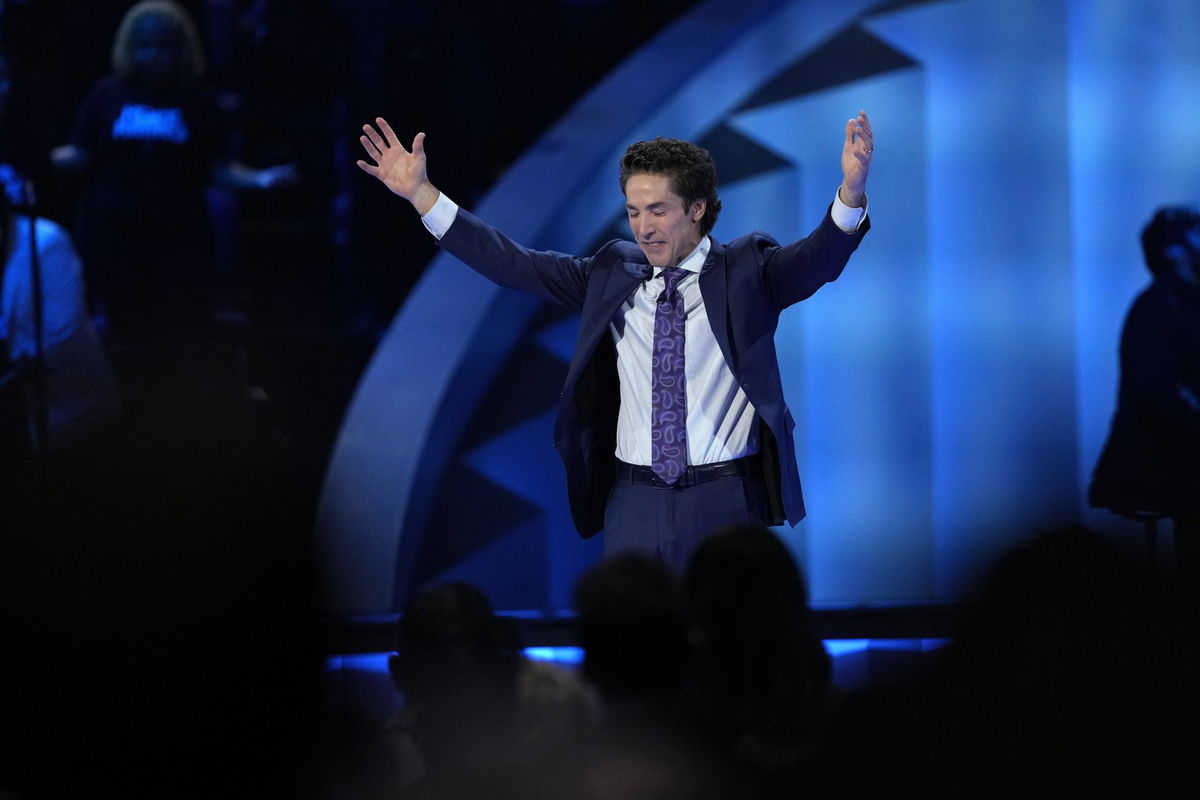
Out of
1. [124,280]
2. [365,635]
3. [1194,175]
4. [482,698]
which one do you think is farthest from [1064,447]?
[482,698]

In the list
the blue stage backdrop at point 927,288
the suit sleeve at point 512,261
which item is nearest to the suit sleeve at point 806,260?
the suit sleeve at point 512,261

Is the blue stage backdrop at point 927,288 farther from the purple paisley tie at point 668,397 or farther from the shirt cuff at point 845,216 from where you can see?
the shirt cuff at point 845,216

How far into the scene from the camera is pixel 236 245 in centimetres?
505

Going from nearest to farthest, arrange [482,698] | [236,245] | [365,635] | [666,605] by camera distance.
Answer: [666,605] → [482,698] → [365,635] → [236,245]

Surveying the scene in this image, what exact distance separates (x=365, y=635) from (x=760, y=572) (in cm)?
290

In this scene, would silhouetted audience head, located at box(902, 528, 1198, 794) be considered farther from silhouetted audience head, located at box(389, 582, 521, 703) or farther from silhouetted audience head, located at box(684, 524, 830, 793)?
silhouetted audience head, located at box(389, 582, 521, 703)

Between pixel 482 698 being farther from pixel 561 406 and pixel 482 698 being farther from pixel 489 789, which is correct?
pixel 561 406

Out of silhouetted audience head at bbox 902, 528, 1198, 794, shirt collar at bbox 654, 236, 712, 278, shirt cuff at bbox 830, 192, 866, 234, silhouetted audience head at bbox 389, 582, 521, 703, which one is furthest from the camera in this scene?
shirt collar at bbox 654, 236, 712, 278

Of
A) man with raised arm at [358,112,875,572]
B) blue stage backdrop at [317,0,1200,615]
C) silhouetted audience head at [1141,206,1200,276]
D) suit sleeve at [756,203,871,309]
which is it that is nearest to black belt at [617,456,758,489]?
man with raised arm at [358,112,875,572]

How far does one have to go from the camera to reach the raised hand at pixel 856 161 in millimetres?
2748

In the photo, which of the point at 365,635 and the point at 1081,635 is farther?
the point at 365,635

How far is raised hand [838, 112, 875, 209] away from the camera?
9.02ft

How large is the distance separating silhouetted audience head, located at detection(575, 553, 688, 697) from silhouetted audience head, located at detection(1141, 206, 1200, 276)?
3.69 metres

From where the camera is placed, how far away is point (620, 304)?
2.93 m
